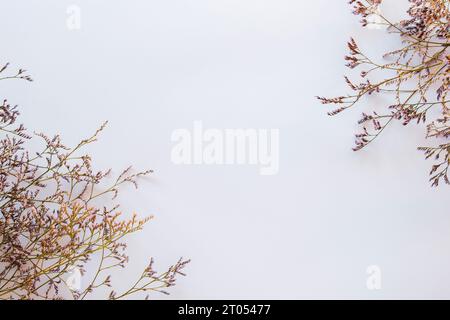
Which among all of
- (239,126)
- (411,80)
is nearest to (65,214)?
(239,126)

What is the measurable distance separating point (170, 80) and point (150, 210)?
443 millimetres

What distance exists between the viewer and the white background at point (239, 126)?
1.62 meters

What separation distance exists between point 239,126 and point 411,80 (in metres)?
0.63

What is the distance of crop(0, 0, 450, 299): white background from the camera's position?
1.62m

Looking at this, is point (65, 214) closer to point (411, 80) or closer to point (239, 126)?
point (239, 126)

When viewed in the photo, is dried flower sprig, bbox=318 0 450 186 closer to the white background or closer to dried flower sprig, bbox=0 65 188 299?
the white background

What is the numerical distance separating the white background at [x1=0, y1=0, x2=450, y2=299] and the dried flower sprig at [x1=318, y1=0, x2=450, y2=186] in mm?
52

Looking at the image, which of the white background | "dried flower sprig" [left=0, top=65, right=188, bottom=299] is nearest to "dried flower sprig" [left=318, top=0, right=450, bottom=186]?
the white background

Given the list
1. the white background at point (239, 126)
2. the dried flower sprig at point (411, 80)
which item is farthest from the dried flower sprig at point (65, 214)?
the dried flower sprig at point (411, 80)

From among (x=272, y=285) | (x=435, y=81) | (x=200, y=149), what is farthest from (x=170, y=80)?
(x=435, y=81)

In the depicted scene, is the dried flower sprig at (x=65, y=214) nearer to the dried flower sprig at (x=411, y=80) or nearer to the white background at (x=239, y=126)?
the white background at (x=239, y=126)

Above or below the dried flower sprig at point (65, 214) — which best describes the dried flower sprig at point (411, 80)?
above

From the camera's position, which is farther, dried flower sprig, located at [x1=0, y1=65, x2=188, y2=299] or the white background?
the white background

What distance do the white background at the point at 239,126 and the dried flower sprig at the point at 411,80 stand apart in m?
0.05
